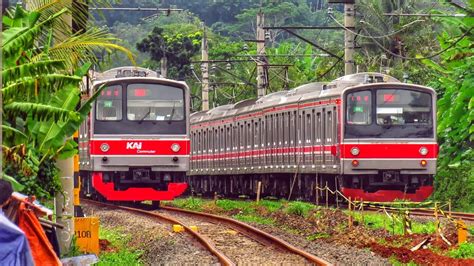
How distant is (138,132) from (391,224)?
822 centimetres

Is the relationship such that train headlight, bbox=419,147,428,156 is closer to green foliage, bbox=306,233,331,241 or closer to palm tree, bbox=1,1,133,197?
green foliage, bbox=306,233,331,241

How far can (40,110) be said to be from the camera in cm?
1378

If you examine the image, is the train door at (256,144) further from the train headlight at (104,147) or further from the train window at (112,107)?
the train headlight at (104,147)

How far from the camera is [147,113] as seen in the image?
1118 inches

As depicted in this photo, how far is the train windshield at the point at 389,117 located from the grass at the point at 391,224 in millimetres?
4188

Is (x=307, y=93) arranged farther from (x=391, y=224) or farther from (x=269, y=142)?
(x=391, y=224)

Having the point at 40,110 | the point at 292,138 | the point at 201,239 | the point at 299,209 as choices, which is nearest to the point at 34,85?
the point at 40,110

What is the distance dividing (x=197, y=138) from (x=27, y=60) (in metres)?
29.1

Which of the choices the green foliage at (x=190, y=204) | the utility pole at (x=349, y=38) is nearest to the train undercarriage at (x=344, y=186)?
the green foliage at (x=190, y=204)

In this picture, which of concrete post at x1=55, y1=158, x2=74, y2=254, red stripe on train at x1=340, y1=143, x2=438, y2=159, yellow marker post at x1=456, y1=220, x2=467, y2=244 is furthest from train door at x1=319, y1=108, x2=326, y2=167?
concrete post at x1=55, y1=158, x2=74, y2=254

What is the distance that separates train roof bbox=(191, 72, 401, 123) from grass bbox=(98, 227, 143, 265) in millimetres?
7554

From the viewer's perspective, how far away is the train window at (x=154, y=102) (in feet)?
92.8

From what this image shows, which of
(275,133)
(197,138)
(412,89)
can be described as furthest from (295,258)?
(197,138)

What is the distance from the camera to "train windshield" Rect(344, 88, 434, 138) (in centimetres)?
2784
